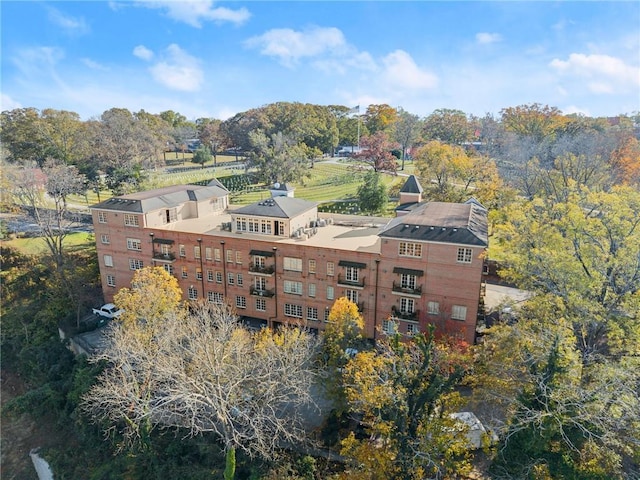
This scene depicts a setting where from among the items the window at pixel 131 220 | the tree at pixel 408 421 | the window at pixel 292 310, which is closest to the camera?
the tree at pixel 408 421

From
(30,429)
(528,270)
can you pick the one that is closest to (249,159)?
(30,429)

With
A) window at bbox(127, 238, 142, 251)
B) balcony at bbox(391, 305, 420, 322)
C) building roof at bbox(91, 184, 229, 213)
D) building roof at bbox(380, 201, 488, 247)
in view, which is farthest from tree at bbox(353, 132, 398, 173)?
window at bbox(127, 238, 142, 251)

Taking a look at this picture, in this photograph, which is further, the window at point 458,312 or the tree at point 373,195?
the tree at point 373,195

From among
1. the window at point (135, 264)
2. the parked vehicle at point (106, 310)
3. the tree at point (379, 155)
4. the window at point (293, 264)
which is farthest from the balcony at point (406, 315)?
the tree at point (379, 155)

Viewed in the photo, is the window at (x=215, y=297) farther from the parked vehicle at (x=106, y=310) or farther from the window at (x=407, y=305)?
the window at (x=407, y=305)

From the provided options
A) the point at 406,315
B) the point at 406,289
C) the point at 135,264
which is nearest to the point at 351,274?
the point at 406,289

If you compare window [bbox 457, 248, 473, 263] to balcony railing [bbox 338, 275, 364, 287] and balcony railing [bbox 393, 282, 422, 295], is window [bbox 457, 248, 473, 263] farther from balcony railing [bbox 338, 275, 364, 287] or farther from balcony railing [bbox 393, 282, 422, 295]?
balcony railing [bbox 338, 275, 364, 287]

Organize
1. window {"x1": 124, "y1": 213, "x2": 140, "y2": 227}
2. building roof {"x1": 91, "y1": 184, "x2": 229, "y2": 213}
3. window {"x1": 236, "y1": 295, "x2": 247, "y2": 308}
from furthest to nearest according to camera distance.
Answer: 1. building roof {"x1": 91, "y1": 184, "x2": 229, "y2": 213}
2. window {"x1": 124, "y1": 213, "x2": 140, "y2": 227}
3. window {"x1": 236, "y1": 295, "x2": 247, "y2": 308}

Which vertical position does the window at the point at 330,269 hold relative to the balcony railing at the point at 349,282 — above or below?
above
